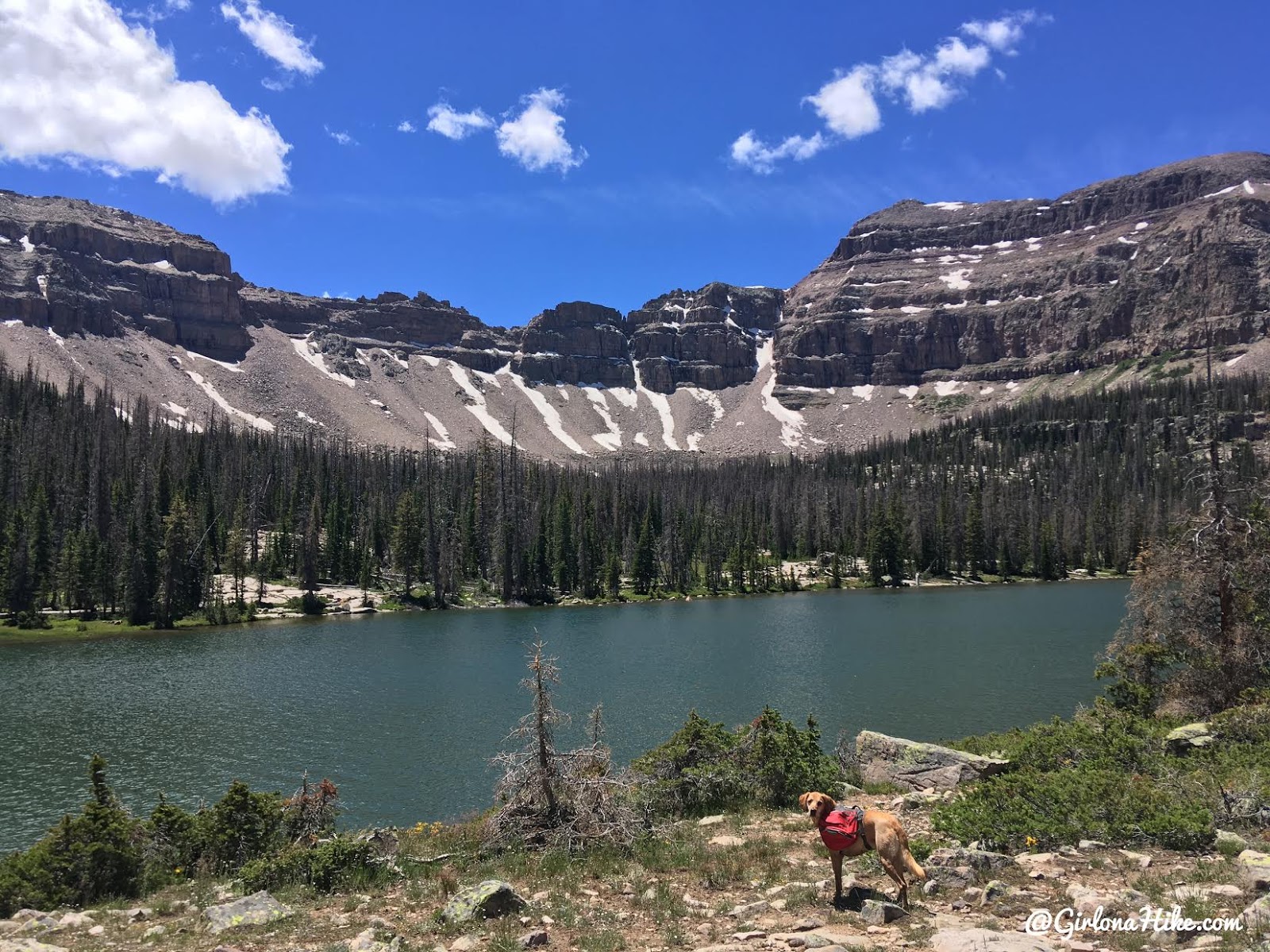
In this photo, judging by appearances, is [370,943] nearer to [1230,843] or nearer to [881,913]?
[881,913]

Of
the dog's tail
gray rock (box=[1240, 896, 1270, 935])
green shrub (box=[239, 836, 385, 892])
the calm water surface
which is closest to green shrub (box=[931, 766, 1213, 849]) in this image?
the dog's tail

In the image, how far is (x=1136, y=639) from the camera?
2764 centimetres

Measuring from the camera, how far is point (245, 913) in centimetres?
1130

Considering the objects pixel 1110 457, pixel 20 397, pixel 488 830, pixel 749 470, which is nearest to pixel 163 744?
pixel 488 830

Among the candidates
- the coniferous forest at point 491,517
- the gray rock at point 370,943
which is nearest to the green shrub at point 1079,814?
the gray rock at point 370,943

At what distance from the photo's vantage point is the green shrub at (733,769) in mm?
18031

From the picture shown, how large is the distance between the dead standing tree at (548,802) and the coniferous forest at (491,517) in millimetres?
70615

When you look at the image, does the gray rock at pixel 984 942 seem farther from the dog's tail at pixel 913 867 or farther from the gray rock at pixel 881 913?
the dog's tail at pixel 913 867

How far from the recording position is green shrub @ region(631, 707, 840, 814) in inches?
710

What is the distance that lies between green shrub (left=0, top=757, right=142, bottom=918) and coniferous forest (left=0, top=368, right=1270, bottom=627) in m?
71.9

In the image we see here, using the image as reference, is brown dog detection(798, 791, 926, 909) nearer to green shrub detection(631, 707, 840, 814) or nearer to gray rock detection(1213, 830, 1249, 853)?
gray rock detection(1213, 830, 1249, 853)

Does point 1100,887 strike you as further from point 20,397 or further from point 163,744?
point 20,397

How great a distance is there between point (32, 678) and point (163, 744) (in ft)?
73.4

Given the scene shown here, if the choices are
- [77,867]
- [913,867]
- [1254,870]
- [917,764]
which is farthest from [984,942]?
[77,867]
